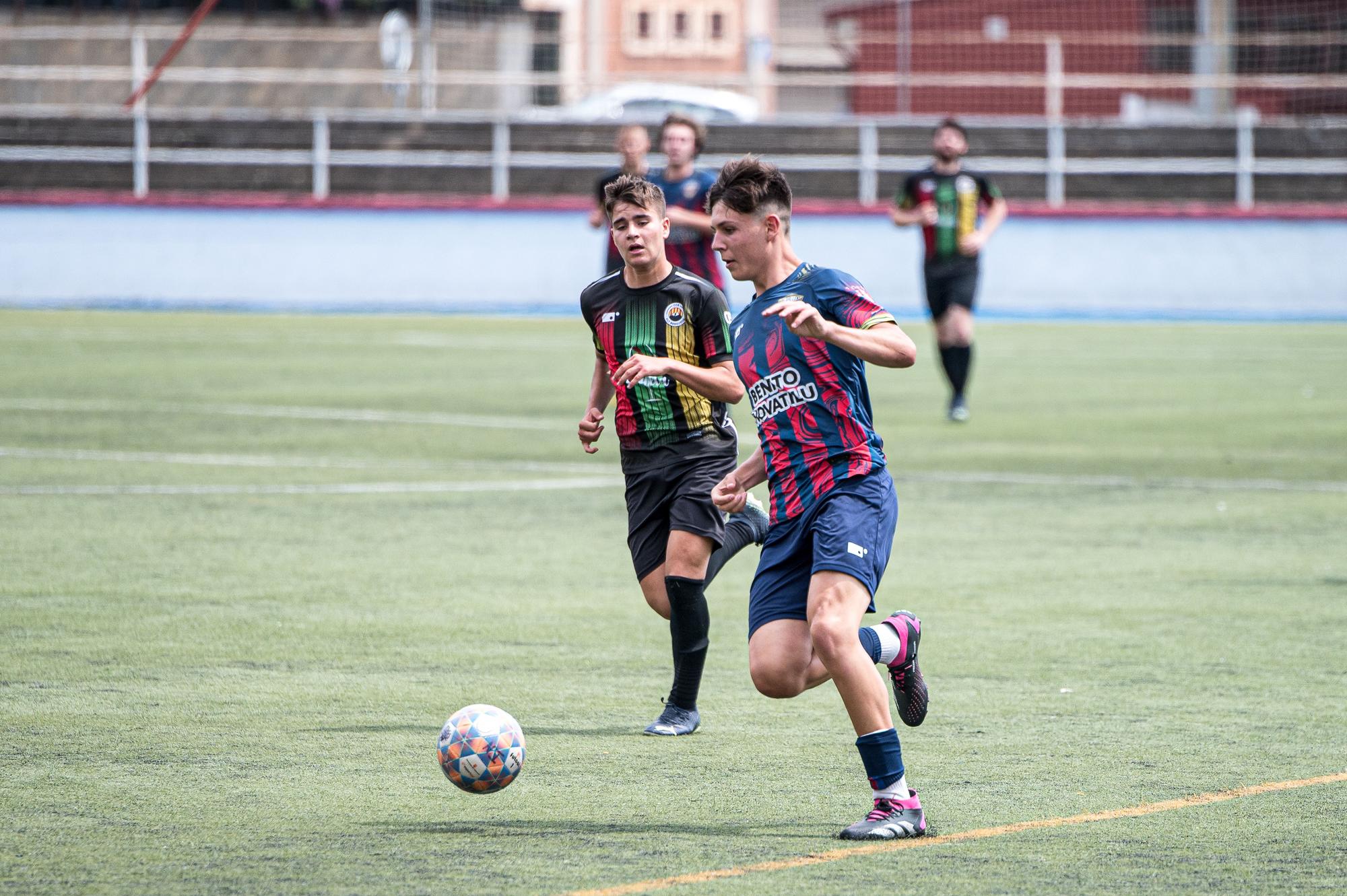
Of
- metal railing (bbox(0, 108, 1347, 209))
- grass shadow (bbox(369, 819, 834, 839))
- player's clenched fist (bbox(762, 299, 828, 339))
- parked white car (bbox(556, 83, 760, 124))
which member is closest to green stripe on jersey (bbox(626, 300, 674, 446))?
player's clenched fist (bbox(762, 299, 828, 339))

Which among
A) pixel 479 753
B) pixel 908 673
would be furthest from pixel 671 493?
pixel 479 753

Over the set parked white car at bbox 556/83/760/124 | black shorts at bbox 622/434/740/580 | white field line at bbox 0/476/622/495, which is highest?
parked white car at bbox 556/83/760/124

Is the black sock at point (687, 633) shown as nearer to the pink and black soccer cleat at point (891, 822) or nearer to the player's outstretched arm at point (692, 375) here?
the player's outstretched arm at point (692, 375)

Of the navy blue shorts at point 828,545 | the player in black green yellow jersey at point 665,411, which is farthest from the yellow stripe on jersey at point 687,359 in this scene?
the navy blue shorts at point 828,545

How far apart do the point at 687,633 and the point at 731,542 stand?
0.60 metres

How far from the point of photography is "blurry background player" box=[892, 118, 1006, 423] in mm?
16516

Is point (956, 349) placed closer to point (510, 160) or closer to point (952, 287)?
point (952, 287)

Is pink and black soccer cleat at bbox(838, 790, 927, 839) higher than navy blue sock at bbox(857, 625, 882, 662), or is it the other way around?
navy blue sock at bbox(857, 625, 882, 662)

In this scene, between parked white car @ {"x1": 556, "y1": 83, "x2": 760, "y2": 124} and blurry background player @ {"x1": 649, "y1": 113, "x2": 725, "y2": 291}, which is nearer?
blurry background player @ {"x1": 649, "y1": 113, "x2": 725, "y2": 291}

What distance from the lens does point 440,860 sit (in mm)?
4887

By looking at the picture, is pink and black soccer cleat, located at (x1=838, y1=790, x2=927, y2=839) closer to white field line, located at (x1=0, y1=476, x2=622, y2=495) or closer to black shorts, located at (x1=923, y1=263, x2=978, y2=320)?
white field line, located at (x1=0, y1=476, x2=622, y2=495)

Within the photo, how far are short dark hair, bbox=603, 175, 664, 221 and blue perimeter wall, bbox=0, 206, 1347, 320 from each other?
22906mm

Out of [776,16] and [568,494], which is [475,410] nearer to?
[568,494]

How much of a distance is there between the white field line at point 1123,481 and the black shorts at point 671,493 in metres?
6.22
